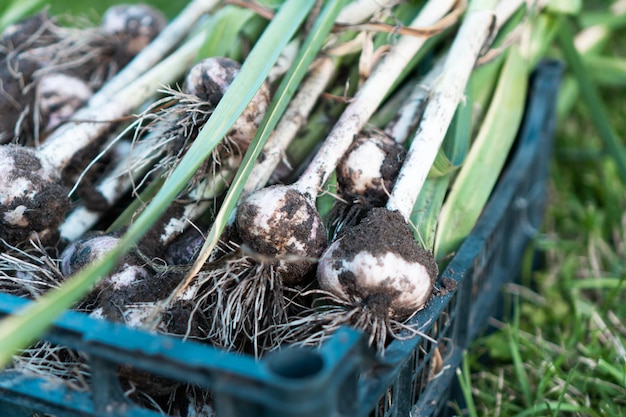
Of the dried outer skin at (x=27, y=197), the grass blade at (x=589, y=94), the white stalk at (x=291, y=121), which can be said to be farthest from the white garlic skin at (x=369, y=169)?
the grass blade at (x=589, y=94)

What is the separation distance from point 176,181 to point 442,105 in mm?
556

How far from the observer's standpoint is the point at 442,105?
1.13m

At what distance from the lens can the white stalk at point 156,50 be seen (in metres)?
1.34

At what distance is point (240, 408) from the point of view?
2.16 ft

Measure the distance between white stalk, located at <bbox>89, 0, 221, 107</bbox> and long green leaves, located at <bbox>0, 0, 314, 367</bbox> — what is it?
0.34m

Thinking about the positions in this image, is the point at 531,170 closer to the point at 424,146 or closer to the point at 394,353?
the point at 424,146

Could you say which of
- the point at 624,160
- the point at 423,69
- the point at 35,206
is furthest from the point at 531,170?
the point at 35,206

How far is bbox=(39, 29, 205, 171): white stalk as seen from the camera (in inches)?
45.5

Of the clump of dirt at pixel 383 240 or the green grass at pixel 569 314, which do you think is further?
the green grass at pixel 569 314

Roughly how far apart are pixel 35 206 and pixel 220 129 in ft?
1.17

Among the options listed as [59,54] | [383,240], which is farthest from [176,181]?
[59,54]

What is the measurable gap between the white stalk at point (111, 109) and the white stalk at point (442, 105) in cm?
45

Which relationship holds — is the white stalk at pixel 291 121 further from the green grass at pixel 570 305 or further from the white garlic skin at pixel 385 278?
the green grass at pixel 570 305

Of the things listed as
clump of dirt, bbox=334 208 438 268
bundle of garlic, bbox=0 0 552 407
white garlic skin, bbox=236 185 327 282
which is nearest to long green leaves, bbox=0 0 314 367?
bundle of garlic, bbox=0 0 552 407
